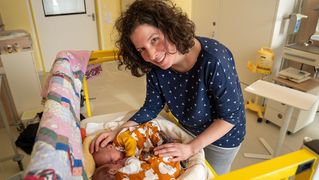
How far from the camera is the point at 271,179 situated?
569mm

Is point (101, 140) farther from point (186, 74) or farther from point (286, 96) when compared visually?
point (286, 96)

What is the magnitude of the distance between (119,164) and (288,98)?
1269 millimetres

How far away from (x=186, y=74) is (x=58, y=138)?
556 mm

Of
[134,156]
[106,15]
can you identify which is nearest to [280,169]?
[134,156]

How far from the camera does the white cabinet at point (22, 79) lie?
2.56 meters

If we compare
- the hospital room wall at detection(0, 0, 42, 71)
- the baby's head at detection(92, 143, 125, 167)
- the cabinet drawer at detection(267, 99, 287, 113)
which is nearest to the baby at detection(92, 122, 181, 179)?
the baby's head at detection(92, 143, 125, 167)

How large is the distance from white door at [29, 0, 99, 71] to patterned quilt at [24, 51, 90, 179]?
3151 millimetres

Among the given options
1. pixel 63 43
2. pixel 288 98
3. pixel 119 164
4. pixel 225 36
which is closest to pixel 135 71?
pixel 119 164

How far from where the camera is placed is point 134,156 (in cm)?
113

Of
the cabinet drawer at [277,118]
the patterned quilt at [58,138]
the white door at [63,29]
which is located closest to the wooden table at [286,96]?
the cabinet drawer at [277,118]

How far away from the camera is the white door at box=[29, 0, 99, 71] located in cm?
392

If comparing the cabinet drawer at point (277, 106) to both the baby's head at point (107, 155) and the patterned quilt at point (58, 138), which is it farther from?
the patterned quilt at point (58, 138)

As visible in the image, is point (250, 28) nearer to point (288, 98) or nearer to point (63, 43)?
point (288, 98)

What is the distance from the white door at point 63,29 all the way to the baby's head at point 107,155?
3514 millimetres
